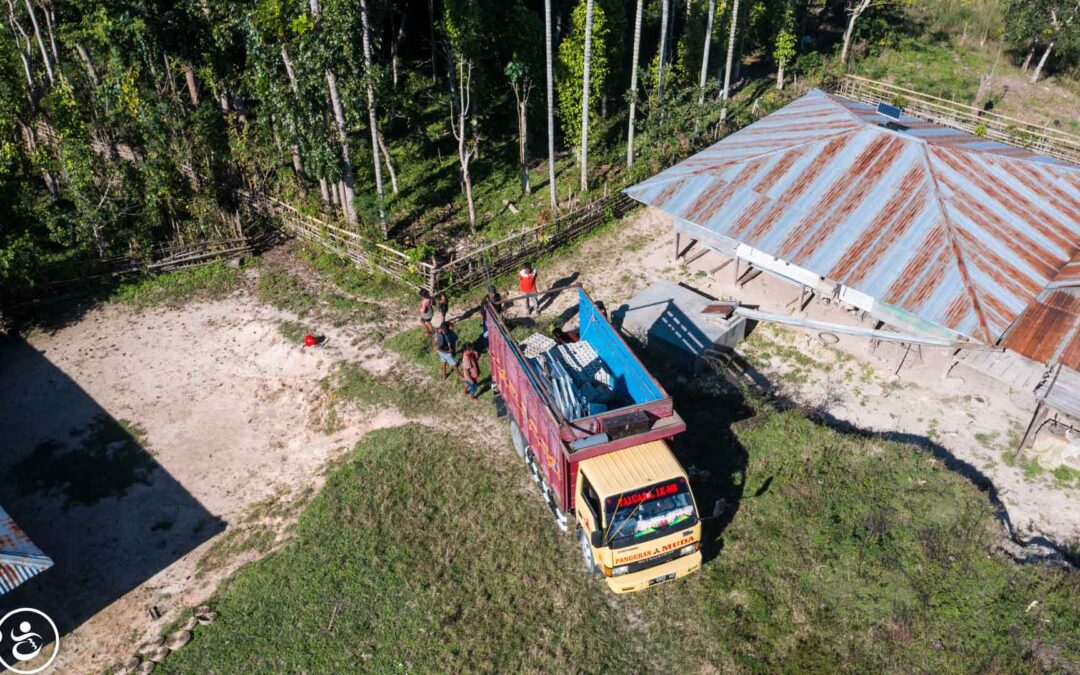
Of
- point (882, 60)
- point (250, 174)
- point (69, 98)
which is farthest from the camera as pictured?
point (882, 60)

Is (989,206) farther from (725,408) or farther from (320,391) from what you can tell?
(320,391)

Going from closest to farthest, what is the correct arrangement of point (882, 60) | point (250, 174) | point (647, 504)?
point (647, 504)
point (250, 174)
point (882, 60)

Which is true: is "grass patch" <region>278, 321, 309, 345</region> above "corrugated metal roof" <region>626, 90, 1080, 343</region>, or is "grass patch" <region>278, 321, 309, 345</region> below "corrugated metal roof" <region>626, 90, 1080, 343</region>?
below

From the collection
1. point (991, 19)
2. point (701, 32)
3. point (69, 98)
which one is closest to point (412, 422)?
point (69, 98)

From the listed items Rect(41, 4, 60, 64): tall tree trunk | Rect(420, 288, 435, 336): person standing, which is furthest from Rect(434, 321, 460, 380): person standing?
Rect(41, 4, 60, 64): tall tree trunk

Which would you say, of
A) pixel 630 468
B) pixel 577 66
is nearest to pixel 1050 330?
pixel 630 468

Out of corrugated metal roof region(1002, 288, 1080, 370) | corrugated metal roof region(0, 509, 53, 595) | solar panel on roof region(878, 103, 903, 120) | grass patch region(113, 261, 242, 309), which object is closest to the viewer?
corrugated metal roof region(0, 509, 53, 595)

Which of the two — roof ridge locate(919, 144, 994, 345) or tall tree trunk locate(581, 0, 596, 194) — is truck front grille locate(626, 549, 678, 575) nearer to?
roof ridge locate(919, 144, 994, 345)

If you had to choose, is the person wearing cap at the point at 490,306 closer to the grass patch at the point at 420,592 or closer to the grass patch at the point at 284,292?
the grass patch at the point at 420,592

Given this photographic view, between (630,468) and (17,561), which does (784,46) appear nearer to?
(630,468)
